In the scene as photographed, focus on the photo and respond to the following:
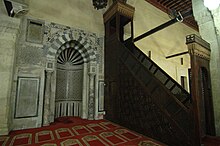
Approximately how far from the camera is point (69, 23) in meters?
4.19

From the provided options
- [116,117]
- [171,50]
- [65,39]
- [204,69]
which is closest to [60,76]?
[65,39]

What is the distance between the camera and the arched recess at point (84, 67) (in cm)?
367

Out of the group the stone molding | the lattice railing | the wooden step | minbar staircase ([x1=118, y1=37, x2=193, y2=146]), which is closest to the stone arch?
the stone molding

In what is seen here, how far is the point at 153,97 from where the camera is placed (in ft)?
8.51

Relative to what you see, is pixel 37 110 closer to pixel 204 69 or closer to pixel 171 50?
pixel 204 69

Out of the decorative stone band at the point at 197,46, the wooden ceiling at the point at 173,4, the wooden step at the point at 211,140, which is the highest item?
the wooden ceiling at the point at 173,4

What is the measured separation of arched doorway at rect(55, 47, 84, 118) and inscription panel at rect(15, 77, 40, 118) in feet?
3.72

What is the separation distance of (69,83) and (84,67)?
2.83 feet

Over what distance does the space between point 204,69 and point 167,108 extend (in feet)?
3.33

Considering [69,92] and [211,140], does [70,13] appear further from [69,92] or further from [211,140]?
[211,140]

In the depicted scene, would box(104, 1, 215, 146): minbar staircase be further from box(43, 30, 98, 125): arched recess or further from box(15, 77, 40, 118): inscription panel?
box(15, 77, 40, 118): inscription panel

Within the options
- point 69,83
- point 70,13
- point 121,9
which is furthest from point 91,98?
point 121,9

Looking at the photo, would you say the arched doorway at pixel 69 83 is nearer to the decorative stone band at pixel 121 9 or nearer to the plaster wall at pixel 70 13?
the plaster wall at pixel 70 13

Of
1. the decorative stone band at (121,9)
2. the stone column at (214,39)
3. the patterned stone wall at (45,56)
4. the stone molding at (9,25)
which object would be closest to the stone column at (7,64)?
the stone molding at (9,25)
